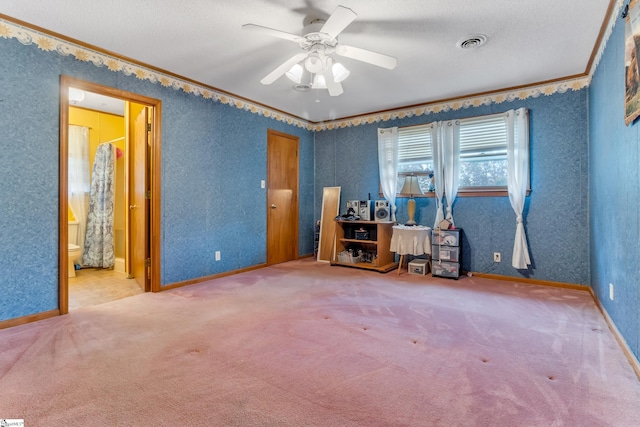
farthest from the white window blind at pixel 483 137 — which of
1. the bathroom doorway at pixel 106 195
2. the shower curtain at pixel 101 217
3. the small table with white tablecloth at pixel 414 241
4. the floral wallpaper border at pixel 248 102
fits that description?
the shower curtain at pixel 101 217

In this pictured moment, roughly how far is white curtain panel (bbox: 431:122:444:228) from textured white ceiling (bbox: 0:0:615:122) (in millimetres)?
665

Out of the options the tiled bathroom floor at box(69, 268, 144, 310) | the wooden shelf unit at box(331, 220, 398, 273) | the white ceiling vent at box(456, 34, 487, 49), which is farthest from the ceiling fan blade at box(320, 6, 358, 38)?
the tiled bathroom floor at box(69, 268, 144, 310)

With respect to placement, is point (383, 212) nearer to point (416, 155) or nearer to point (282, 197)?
point (416, 155)

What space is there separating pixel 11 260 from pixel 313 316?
2.40 meters

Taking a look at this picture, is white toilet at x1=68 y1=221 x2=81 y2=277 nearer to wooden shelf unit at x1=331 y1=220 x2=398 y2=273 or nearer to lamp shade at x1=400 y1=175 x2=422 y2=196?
wooden shelf unit at x1=331 y1=220 x2=398 y2=273

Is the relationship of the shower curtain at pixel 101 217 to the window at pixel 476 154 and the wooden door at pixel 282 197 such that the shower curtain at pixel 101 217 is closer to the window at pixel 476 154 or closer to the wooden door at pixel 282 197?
the wooden door at pixel 282 197

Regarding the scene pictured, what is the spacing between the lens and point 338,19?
205 centimetres

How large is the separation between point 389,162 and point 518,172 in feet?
5.50

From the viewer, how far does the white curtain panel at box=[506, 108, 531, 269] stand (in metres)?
3.73

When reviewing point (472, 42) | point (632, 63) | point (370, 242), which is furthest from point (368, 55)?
point (370, 242)

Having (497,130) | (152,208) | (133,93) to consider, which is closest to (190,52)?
(133,93)

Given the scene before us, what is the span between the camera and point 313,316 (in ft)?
8.77

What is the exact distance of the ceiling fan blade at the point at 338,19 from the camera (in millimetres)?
1965

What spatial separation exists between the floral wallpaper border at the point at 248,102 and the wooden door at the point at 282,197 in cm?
41
